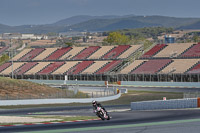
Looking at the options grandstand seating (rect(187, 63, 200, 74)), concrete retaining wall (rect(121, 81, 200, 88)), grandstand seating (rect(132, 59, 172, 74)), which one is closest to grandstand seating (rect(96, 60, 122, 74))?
grandstand seating (rect(132, 59, 172, 74))

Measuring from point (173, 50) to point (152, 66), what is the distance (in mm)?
10129

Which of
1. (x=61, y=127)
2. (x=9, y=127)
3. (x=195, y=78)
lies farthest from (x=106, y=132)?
(x=195, y=78)

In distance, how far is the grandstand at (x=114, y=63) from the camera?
87125 mm

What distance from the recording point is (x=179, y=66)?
8762 cm

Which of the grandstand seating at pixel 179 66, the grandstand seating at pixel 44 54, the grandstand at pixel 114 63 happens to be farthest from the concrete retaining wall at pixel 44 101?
the grandstand seating at pixel 44 54

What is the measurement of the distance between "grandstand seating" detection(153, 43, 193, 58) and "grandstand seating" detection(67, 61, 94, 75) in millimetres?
15019

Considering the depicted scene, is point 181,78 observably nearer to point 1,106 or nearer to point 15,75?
point 1,106

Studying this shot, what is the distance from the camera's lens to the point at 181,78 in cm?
8212

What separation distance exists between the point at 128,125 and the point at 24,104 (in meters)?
33.7

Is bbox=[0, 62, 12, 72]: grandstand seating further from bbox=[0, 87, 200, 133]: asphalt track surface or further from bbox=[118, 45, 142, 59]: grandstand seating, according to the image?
bbox=[0, 87, 200, 133]: asphalt track surface

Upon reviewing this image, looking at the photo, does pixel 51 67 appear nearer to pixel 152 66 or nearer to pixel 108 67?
pixel 108 67

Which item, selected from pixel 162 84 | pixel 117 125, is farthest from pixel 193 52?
pixel 117 125

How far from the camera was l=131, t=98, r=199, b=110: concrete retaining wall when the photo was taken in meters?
39.6

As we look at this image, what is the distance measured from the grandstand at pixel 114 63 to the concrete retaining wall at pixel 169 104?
36684mm
